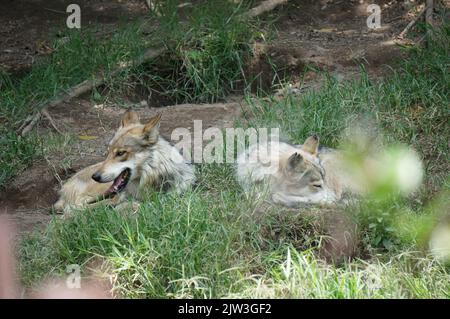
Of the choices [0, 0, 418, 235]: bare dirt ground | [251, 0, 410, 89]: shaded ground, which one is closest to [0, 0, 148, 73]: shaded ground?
[0, 0, 418, 235]: bare dirt ground

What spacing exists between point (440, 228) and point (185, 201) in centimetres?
207

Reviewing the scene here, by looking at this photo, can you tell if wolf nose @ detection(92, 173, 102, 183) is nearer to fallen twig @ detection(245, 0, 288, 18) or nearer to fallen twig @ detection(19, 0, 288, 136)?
fallen twig @ detection(19, 0, 288, 136)

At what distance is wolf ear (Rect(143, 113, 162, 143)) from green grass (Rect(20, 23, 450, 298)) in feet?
1.92

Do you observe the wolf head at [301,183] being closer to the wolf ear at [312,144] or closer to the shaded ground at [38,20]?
the wolf ear at [312,144]

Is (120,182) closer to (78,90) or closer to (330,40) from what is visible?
(78,90)

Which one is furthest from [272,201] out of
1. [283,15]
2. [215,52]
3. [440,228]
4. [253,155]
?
[283,15]

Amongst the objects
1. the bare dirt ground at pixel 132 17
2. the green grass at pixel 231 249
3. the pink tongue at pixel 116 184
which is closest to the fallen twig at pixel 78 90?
the bare dirt ground at pixel 132 17

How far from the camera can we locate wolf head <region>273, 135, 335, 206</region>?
299 inches

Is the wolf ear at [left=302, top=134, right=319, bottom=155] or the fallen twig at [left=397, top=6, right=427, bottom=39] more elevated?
the fallen twig at [left=397, top=6, right=427, bottom=39]

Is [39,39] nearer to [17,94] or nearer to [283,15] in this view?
[17,94]

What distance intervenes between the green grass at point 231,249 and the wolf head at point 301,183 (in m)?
0.37

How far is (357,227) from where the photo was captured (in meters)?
6.89

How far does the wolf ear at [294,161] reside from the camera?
296 inches

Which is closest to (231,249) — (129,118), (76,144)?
(129,118)
